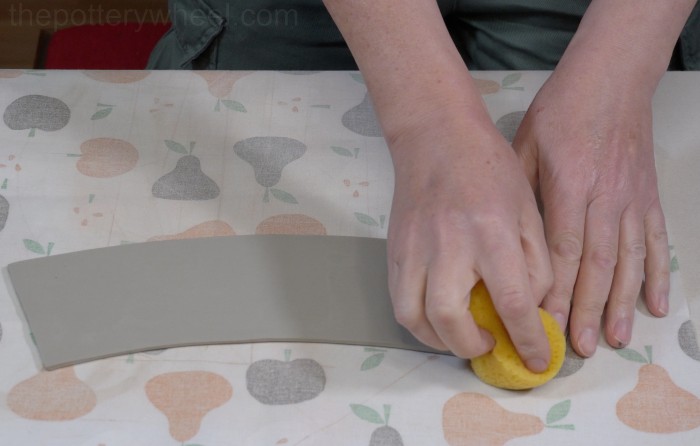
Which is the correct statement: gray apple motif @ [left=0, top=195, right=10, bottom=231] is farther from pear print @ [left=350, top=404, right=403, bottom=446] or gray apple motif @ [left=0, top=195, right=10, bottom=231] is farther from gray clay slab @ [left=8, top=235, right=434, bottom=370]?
pear print @ [left=350, top=404, right=403, bottom=446]

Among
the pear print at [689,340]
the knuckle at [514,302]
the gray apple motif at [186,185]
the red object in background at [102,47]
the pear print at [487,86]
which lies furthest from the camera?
the red object in background at [102,47]

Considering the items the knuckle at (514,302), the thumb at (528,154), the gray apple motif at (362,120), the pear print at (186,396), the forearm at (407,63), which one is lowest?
the pear print at (186,396)

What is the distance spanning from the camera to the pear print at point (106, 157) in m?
0.85

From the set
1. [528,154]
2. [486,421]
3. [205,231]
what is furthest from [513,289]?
Answer: [205,231]

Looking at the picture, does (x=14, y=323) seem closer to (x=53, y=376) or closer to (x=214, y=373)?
(x=53, y=376)

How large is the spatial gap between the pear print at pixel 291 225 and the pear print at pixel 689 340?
0.34 meters

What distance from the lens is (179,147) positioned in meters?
0.87

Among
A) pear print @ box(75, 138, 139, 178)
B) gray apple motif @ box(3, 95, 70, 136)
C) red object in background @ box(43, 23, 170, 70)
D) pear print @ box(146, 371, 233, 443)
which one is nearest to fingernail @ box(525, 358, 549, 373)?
pear print @ box(146, 371, 233, 443)

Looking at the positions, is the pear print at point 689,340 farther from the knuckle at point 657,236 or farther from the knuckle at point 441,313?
the knuckle at point 441,313

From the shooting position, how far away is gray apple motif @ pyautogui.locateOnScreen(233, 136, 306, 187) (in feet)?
2.80

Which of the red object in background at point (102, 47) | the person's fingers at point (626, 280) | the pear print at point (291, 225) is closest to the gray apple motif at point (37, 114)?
the pear print at point (291, 225)

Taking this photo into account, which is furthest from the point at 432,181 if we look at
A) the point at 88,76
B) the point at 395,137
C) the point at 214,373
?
the point at 88,76

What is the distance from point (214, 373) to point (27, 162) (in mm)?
334

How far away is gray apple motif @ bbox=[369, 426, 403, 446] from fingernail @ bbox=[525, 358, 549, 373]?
4.6 inches
